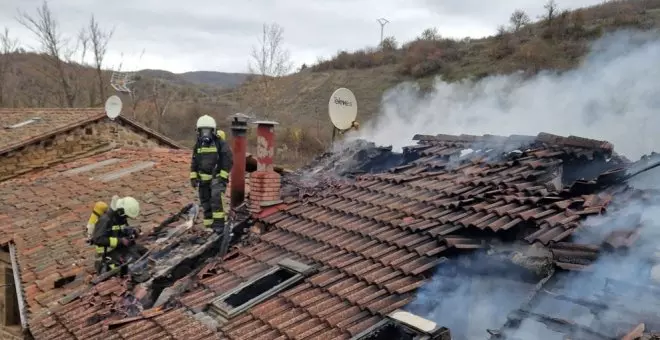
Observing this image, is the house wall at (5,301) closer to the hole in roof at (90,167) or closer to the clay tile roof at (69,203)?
the clay tile roof at (69,203)

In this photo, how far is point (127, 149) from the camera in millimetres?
19188

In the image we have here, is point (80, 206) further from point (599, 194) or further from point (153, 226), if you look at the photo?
point (599, 194)

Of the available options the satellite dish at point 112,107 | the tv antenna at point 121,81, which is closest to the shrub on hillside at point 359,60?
the tv antenna at point 121,81

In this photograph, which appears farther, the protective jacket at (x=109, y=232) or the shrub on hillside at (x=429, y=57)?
the shrub on hillside at (x=429, y=57)

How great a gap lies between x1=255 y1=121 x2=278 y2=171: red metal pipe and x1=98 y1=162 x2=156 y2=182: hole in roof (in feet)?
24.8

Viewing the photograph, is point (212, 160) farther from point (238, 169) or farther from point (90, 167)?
point (90, 167)

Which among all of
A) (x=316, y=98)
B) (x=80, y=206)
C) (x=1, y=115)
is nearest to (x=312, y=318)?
(x=80, y=206)

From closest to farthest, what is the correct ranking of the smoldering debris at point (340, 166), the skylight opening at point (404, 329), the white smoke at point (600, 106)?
1. the skylight opening at point (404, 329)
2. the smoldering debris at point (340, 166)
3. the white smoke at point (600, 106)

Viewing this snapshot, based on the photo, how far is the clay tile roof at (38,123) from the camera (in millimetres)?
17656

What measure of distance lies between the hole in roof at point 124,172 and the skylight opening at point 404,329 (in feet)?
38.1

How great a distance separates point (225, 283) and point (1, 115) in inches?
768

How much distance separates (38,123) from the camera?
1986 cm

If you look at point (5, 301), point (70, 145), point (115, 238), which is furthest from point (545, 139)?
point (70, 145)

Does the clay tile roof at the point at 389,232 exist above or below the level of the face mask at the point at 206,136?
below
